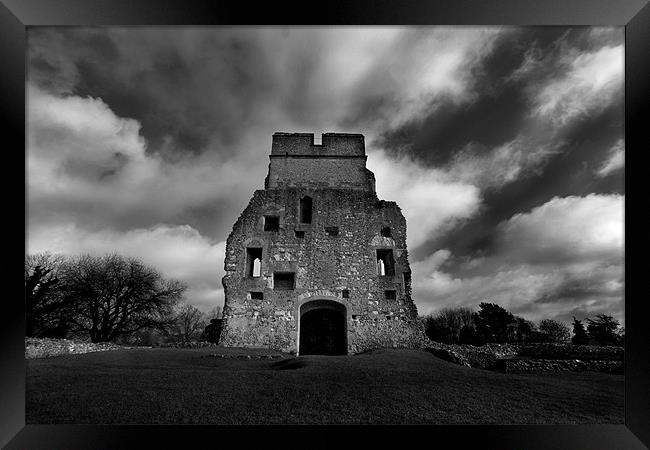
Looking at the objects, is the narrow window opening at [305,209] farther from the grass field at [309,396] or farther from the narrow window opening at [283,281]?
the grass field at [309,396]

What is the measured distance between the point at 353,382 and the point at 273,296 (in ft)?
34.1

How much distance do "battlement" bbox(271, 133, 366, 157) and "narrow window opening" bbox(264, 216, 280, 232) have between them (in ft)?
12.8

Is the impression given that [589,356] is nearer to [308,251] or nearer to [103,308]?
[308,251]

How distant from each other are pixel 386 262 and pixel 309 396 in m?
13.2

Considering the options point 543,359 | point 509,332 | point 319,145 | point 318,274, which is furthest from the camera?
point 509,332

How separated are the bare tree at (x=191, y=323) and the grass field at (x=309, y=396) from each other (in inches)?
1796

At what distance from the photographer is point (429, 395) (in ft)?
28.7

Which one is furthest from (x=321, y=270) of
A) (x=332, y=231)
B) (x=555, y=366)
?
(x=555, y=366)

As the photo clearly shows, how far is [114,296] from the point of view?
3203cm

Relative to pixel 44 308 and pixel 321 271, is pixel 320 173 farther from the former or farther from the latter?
pixel 44 308

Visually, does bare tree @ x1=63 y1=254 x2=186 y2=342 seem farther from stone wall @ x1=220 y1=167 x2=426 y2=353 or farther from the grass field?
the grass field

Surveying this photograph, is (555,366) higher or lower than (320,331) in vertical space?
lower

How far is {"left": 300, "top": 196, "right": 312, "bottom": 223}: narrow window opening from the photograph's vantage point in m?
21.6

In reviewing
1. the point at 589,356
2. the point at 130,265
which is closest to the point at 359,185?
the point at 589,356
